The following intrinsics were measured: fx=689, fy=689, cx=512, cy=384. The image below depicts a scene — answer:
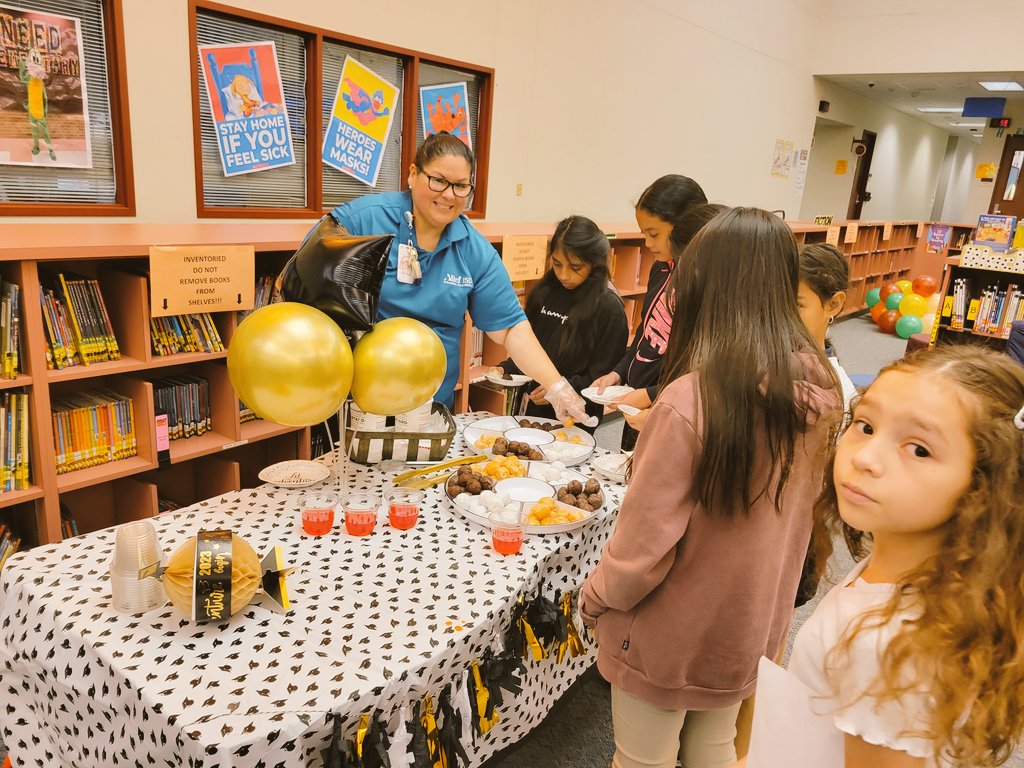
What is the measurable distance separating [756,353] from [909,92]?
11965mm

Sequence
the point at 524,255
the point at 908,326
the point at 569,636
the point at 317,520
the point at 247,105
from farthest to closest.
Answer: the point at 908,326 < the point at 524,255 < the point at 247,105 < the point at 569,636 < the point at 317,520

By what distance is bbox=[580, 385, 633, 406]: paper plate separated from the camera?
97.0 inches

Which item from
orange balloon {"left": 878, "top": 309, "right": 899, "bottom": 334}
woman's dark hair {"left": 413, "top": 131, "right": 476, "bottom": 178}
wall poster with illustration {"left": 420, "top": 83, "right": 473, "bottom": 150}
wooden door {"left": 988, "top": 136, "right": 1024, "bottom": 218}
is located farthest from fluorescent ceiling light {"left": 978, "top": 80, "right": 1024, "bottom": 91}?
woman's dark hair {"left": 413, "top": 131, "right": 476, "bottom": 178}

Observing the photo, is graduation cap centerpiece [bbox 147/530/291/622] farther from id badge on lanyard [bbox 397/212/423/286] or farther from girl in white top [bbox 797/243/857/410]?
girl in white top [bbox 797/243/857/410]

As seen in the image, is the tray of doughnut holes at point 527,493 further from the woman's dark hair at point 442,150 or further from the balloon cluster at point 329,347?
the woman's dark hair at point 442,150

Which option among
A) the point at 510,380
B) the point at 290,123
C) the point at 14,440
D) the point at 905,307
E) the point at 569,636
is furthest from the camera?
the point at 905,307

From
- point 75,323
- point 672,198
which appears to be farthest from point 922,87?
point 75,323

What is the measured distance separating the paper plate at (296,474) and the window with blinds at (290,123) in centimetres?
220

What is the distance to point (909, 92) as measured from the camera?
1073 cm

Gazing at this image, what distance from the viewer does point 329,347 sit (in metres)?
1.50

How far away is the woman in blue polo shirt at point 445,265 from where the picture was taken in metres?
2.21

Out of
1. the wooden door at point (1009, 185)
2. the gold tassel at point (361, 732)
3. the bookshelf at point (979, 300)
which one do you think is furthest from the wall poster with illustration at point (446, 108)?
the wooden door at point (1009, 185)

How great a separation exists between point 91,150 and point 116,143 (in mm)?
116

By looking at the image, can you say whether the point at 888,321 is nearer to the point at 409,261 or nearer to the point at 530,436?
the point at 530,436
